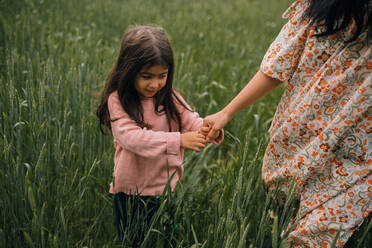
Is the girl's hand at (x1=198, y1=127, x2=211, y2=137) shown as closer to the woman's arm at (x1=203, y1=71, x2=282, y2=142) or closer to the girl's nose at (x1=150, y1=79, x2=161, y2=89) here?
the woman's arm at (x1=203, y1=71, x2=282, y2=142)

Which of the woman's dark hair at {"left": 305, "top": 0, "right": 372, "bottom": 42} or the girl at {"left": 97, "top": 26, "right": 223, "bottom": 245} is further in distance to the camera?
the girl at {"left": 97, "top": 26, "right": 223, "bottom": 245}

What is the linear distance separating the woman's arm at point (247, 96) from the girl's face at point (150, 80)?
265 mm

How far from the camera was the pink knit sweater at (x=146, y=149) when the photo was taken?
1221 millimetres

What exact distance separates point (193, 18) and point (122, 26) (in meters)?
1.38

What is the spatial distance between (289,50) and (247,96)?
248 millimetres

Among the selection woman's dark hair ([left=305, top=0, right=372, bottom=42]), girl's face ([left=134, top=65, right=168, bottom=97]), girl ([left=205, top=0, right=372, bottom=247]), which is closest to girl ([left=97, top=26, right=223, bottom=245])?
girl's face ([left=134, top=65, right=168, bottom=97])

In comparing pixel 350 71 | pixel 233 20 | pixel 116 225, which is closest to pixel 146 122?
pixel 116 225

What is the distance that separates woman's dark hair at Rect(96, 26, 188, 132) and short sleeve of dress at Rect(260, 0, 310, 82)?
427 millimetres

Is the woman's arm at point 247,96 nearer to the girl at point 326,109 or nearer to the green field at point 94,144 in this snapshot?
the girl at point 326,109

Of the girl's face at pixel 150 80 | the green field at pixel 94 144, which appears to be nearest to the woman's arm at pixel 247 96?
the green field at pixel 94 144

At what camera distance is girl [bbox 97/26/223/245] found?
1.23 metres

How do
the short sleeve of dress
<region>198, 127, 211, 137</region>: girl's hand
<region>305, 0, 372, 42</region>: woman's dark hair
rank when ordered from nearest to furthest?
<region>305, 0, 372, 42</region>: woman's dark hair, the short sleeve of dress, <region>198, 127, 211, 137</region>: girl's hand

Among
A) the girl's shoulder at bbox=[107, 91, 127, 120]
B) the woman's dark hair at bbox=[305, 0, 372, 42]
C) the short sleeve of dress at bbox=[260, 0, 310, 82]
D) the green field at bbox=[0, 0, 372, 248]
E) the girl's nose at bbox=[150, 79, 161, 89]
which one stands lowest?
the green field at bbox=[0, 0, 372, 248]

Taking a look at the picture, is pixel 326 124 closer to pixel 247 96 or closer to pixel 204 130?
pixel 247 96
